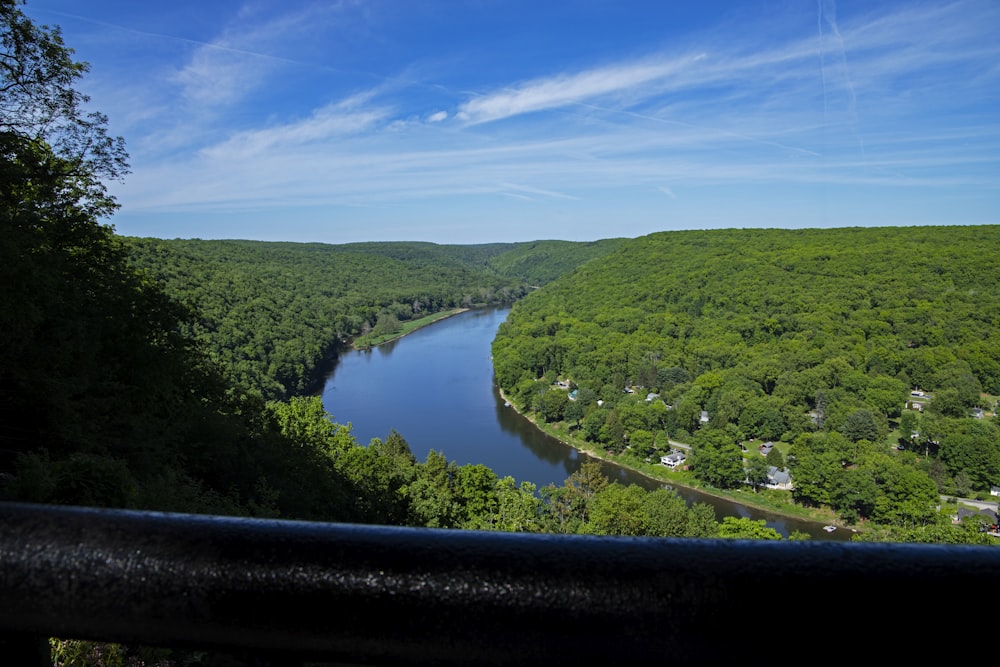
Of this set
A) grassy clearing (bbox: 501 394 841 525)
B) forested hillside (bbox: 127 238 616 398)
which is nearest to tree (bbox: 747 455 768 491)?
grassy clearing (bbox: 501 394 841 525)

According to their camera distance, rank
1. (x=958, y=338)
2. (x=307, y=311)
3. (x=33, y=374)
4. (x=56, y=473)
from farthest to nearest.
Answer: (x=307, y=311) < (x=958, y=338) < (x=33, y=374) < (x=56, y=473)

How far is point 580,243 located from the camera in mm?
161625

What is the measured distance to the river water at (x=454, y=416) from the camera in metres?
30.0

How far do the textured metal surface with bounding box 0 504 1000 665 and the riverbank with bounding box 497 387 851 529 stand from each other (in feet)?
96.5

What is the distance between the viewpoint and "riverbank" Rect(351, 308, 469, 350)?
66375mm

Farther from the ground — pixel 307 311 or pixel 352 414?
pixel 307 311

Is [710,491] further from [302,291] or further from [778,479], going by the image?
[302,291]

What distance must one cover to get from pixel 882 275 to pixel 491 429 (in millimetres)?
46452

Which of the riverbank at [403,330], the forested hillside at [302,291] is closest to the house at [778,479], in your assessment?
the forested hillside at [302,291]

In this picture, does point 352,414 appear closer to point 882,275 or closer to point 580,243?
point 882,275

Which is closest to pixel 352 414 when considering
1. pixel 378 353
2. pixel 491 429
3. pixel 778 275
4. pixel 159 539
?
pixel 491 429

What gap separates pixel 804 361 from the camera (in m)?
46.9

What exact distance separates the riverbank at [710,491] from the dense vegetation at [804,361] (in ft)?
2.16

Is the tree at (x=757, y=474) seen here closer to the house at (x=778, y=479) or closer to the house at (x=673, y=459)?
the house at (x=778, y=479)
